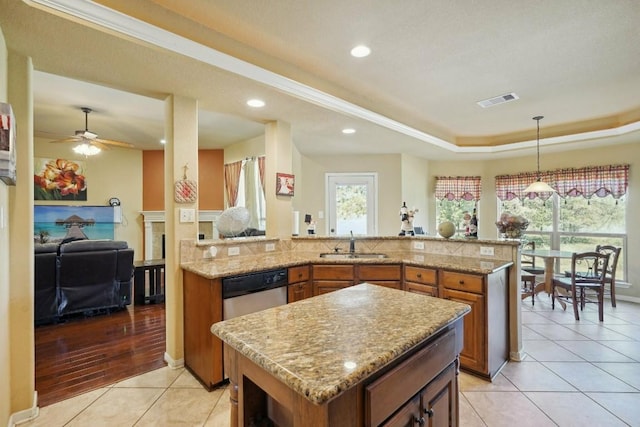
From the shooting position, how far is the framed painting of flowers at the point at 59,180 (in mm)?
5586

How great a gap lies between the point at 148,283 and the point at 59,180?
3147 mm

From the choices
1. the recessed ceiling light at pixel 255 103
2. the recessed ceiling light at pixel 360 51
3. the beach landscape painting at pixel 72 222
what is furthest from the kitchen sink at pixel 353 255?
the beach landscape painting at pixel 72 222

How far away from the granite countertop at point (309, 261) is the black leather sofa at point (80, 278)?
73.2 inches

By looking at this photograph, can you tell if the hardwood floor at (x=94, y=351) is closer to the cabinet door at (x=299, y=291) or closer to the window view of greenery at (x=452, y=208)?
the cabinet door at (x=299, y=291)

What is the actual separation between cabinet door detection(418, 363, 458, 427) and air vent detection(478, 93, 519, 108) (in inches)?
127

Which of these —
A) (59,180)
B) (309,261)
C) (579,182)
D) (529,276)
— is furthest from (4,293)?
(579,182)

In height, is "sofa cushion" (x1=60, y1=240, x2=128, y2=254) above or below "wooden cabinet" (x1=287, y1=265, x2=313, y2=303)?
above

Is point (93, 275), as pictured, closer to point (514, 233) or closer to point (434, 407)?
point (434, 407)

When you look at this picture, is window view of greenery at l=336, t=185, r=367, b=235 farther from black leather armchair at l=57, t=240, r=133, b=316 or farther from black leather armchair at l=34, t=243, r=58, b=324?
black leather armchair at l=34, t=243, r=58, b=324

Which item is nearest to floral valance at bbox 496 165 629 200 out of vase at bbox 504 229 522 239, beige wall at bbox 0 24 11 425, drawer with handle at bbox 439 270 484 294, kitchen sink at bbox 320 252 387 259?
vase at bbox 504 229 522 239

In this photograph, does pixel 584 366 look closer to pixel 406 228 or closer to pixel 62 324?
pixel 406 228

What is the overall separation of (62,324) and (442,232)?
4332mm

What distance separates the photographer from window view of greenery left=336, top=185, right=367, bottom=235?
5.69 metres

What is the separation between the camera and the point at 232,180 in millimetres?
5855
